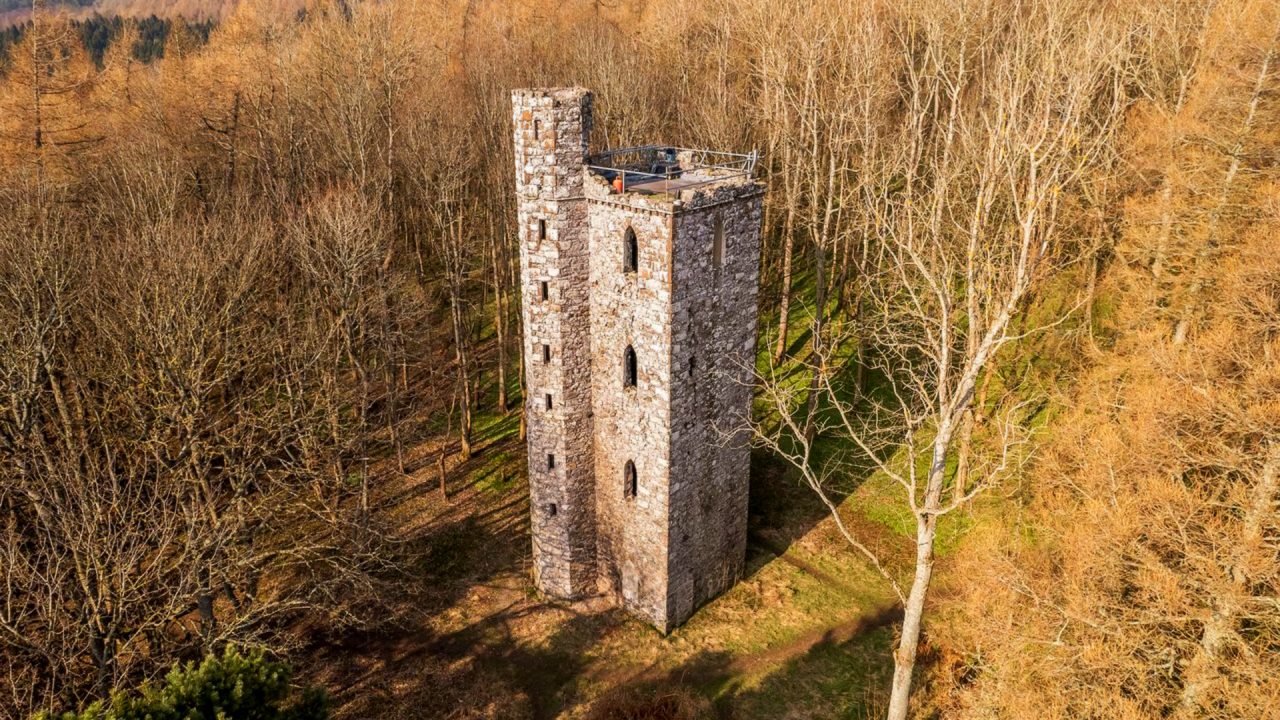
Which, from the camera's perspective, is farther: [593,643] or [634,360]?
[593,643]

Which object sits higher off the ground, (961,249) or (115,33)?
(115,33)

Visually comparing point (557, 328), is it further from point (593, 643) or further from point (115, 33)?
point (115, 33)

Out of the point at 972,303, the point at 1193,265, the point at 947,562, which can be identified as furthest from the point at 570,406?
the point at 1193,265

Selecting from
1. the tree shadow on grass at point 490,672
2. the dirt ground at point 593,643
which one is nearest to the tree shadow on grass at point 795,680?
the dirt ground at point 593,643

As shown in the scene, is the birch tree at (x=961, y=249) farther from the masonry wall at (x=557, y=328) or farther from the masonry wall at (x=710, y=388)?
the masonry wall at (x=557, y=328)

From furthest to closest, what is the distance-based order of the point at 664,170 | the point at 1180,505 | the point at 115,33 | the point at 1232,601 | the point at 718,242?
the point at 115,33, the point at 664,170, the point at 718,242, the point at 1180,505, the point at 1232,601

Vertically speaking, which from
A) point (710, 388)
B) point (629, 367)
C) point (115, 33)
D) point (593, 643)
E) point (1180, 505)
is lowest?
point (593, 643)

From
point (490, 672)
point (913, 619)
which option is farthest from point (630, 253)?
point (490, 672)
